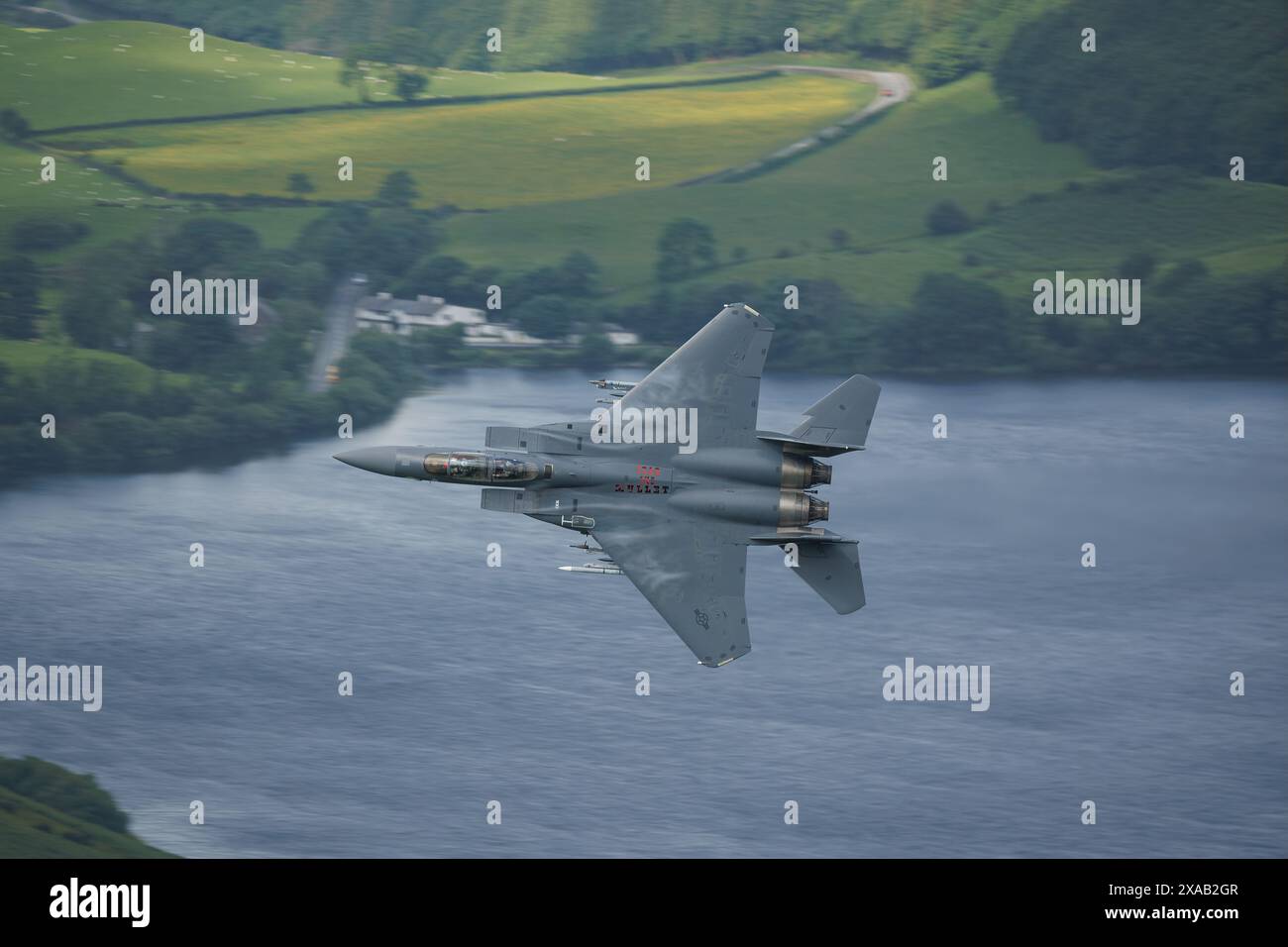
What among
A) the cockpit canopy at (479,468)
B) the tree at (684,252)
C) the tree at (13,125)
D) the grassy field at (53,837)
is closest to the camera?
the cockpit canopy at (479,468)

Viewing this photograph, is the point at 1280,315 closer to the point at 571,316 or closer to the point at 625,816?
the point at 571,316

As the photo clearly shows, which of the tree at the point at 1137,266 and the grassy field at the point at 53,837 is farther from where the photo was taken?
the tree at the point at 1137,266

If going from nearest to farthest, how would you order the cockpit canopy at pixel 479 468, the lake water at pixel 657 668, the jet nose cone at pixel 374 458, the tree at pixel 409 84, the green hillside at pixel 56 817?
the jet nose cone at pixel 374 458 < the cockpit canopy at pixel 479 468 < the green hillside at pixel 56 817 < the lake water at pixel 657 668 < the tree at pixel 409 84

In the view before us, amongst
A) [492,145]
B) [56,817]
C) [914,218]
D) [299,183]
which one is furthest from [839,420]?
[299,183]

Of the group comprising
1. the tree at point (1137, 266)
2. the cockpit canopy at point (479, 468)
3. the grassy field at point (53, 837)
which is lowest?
the grassy field at point (53, 837)

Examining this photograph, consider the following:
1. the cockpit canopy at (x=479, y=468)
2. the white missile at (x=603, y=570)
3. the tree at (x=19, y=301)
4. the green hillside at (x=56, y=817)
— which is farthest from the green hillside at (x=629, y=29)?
the white missile at (x=603, y=570)

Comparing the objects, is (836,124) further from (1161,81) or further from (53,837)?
(53,837)

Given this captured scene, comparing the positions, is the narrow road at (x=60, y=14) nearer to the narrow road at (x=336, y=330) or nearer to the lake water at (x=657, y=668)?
the narrow road at (x=336, y=330)
